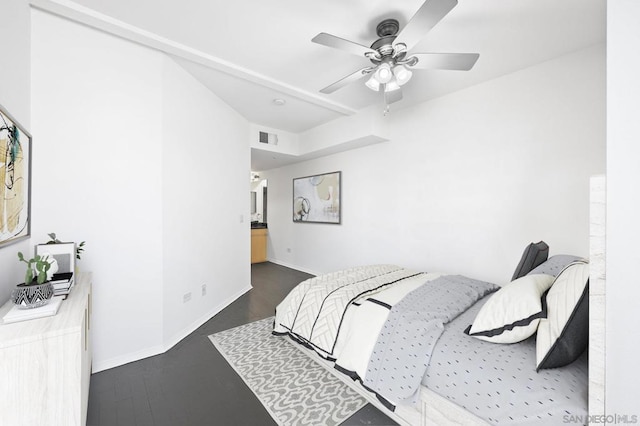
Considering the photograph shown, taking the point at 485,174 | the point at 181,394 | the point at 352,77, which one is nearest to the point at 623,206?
the point at 352,77

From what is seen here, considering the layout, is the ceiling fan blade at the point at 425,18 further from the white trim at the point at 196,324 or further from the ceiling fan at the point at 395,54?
the white trim at the point at 196,324

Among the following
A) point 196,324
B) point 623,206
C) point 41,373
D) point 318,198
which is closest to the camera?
point 623,206

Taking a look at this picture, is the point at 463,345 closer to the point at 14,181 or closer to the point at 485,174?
the point at 485,174

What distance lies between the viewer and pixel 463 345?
137cm

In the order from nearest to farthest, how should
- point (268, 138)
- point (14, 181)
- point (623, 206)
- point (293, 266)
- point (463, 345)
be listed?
point (623, 206)
point (463, 345)
point (14, 181)
point (268, 138)
point (293, 266)

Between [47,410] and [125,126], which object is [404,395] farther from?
[125,126]

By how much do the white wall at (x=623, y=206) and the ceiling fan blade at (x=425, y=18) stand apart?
73cm

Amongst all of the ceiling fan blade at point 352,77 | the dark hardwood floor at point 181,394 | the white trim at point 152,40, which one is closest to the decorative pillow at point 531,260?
the dark hardwood floor at point 181,394

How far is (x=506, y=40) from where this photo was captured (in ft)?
7.16

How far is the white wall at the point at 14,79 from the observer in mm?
1434

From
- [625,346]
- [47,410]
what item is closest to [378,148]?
[625,346]

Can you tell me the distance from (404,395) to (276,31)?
2.58 metres

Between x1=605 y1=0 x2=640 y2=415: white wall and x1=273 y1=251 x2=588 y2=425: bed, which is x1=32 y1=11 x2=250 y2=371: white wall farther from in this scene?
x1=605 y1=0 x2=640 y2=415: white wall

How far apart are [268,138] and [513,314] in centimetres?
406
